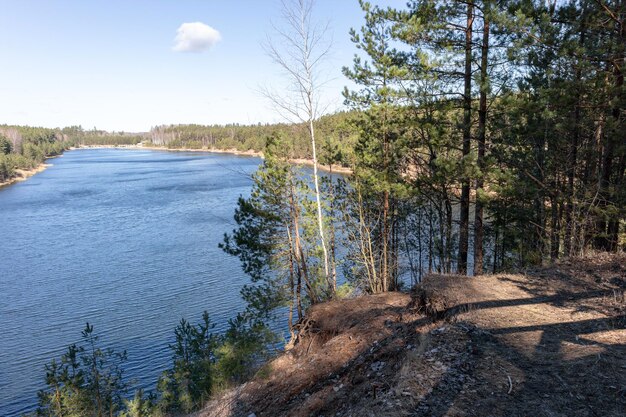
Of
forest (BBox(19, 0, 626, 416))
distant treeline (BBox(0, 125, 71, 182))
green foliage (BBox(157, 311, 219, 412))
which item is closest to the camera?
forest (BBox(19, 0, 626, 416))

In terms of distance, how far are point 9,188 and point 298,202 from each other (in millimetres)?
82926

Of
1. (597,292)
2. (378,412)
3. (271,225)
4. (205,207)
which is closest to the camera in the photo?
(378,412)

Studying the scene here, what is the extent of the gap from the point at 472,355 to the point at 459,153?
1005 centimetres

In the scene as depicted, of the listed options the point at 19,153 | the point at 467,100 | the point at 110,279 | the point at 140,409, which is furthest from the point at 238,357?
the point at 19,153

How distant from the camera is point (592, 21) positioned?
10.6 metres

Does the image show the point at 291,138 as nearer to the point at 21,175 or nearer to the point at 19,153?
the point at 21,175

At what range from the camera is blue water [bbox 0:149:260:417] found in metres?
20.6

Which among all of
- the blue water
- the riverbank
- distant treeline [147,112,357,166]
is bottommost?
the blue water

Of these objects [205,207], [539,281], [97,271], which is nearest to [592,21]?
[539,281]

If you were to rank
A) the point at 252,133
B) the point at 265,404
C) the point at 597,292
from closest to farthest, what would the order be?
the point at 597,292
the point at 265,404
the point at 252,133

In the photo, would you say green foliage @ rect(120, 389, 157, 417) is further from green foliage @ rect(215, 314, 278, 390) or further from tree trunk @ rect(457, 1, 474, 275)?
tree trunk @ rect(457, 1, 474, 275)

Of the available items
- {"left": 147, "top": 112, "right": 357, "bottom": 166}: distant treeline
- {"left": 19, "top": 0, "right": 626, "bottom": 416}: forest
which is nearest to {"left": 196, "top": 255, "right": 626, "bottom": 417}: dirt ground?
{"left": 19, "top": 0, "right": 626, "bottom": 416}: forest

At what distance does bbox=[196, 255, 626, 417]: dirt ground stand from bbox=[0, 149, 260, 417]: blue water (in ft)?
22.4

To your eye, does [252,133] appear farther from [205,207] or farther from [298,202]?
[298,202]
